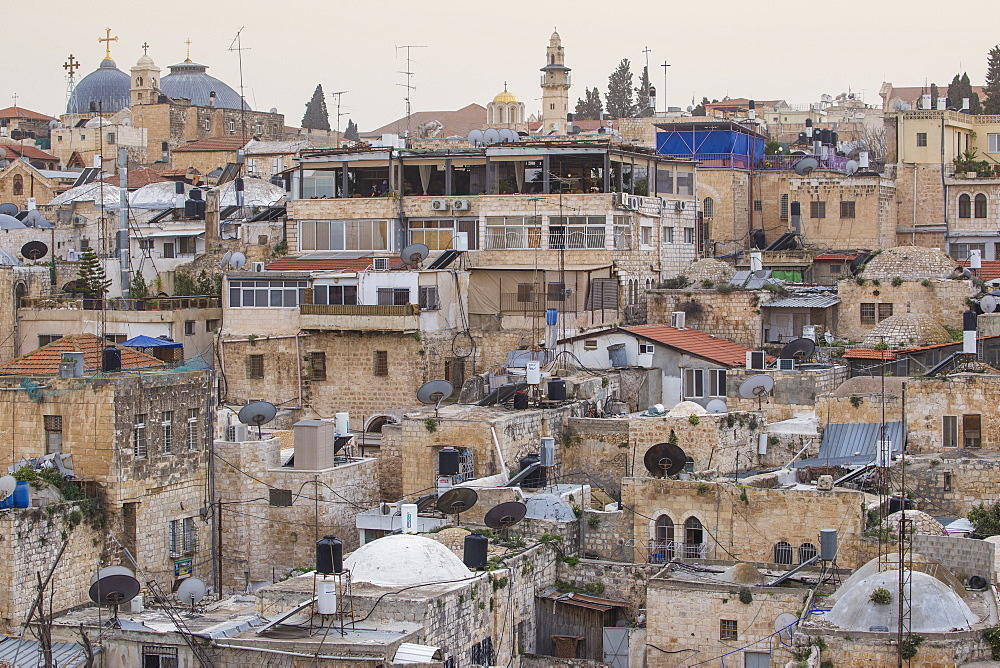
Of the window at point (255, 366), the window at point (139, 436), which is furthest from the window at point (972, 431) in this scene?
the window at point (255, 366)

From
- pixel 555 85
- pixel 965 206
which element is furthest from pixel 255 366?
pixel 555 85

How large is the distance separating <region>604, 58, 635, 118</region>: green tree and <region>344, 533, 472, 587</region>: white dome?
6609 cm

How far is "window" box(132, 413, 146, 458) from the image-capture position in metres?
24.8

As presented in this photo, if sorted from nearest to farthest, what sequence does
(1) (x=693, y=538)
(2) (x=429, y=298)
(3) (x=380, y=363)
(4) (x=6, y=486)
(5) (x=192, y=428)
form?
(4) (x=6, y=486), (1) (x=693, y=538), (5) (x=192, y=428), (3) (x=380, y=363), (2) (x=429, y=298)

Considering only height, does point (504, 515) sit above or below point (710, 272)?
below

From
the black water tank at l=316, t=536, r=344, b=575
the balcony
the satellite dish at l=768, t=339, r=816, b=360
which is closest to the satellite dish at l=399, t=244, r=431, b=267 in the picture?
the balcony

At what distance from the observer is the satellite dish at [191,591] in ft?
75.6

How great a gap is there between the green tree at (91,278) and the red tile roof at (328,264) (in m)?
4.06

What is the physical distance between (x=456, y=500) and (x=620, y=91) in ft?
215

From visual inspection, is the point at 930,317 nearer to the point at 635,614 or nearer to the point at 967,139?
the point at 635,614

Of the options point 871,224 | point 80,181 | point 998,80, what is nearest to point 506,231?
point 871,224

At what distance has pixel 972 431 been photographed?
2662cm

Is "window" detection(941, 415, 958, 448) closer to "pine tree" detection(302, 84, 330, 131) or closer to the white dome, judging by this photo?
the white dome

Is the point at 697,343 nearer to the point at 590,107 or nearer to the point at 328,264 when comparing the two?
the point at 328,264
